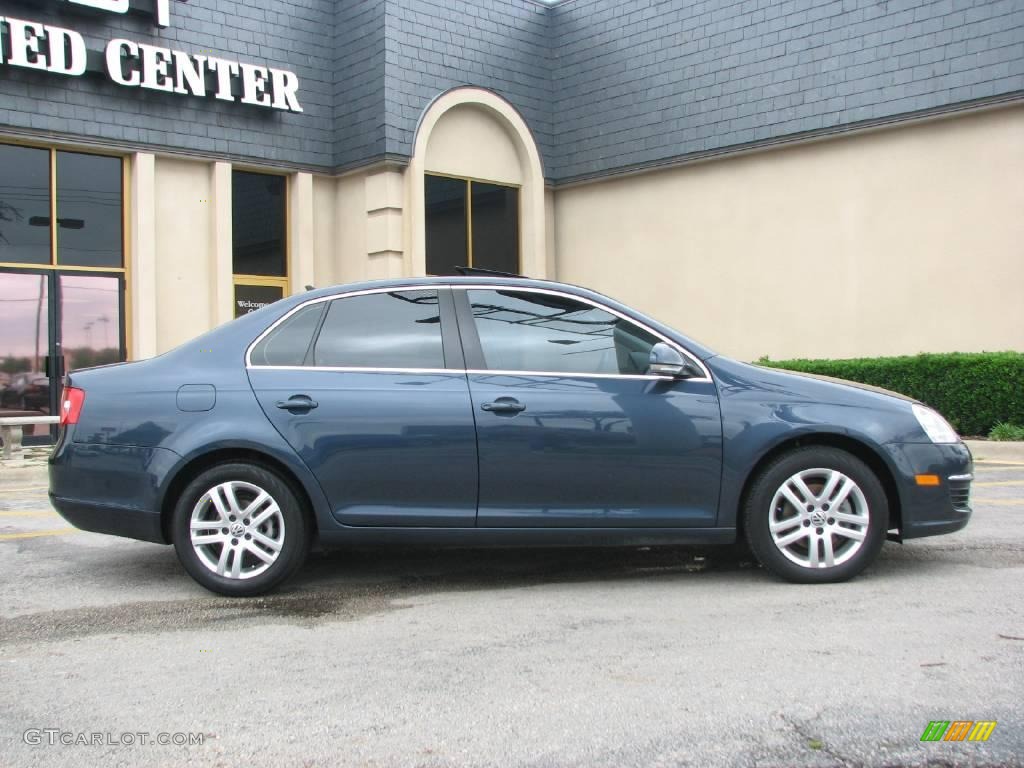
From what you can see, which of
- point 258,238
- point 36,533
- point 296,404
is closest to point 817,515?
point 296,404

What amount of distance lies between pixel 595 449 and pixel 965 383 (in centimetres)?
832

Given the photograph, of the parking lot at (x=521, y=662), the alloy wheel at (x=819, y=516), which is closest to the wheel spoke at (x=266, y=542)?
the parking lot at (x=521, y=662)

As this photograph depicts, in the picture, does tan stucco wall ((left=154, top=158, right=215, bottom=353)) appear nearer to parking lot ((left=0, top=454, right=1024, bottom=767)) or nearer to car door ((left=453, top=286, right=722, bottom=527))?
parking lot ((left=0, top=454, right=1024, bottom=767))

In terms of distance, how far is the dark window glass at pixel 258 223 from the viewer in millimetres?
15531

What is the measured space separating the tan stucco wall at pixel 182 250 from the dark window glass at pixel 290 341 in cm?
968

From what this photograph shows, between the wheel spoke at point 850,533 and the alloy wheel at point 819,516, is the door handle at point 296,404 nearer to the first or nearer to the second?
the alloy wheel at point 819,516

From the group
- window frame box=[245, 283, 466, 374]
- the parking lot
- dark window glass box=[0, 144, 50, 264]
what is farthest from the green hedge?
dark window glass box=[0, 144, 50, 264]

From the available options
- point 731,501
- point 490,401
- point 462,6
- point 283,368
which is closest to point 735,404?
point 731,501

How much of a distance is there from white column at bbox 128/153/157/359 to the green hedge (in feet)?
29.2

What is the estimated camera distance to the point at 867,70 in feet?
46.9

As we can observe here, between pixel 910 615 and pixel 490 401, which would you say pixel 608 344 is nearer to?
pixel 490 401

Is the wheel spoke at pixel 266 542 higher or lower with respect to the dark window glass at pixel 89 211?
lower

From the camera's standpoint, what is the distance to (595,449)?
527 centimetres

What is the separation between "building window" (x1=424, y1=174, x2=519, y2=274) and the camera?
53.8 feet
